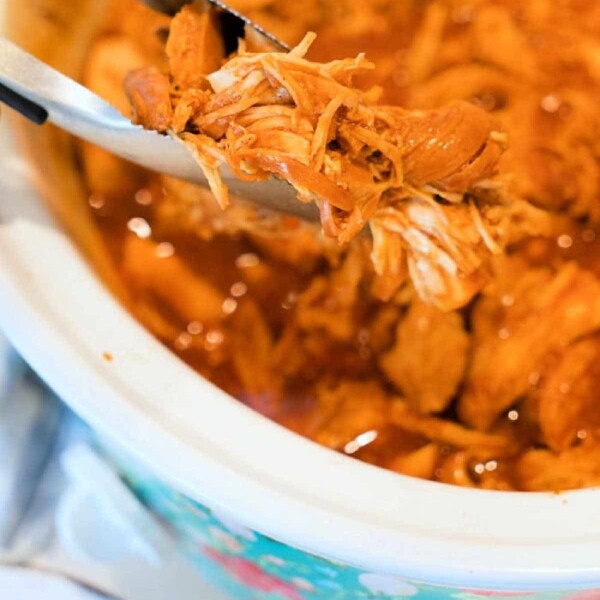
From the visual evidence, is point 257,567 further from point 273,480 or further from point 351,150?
point 351,150

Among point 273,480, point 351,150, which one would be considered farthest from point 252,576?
point 351,150

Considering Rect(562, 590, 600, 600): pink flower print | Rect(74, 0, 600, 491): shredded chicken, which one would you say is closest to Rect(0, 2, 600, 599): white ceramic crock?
Rect(562, 590, 600, 600): pink flower print

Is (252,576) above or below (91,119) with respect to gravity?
below

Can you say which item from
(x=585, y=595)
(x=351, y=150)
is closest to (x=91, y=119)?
(x=351, y=150)

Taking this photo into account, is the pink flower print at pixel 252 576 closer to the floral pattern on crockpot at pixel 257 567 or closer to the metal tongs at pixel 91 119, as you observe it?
the floral pattern on crockpot at pixel 257 567

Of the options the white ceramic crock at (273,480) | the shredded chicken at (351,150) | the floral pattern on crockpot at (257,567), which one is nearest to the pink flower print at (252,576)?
the floral pattern on crockpot at (257,567)

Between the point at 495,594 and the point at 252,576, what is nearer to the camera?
the point at 495,594
